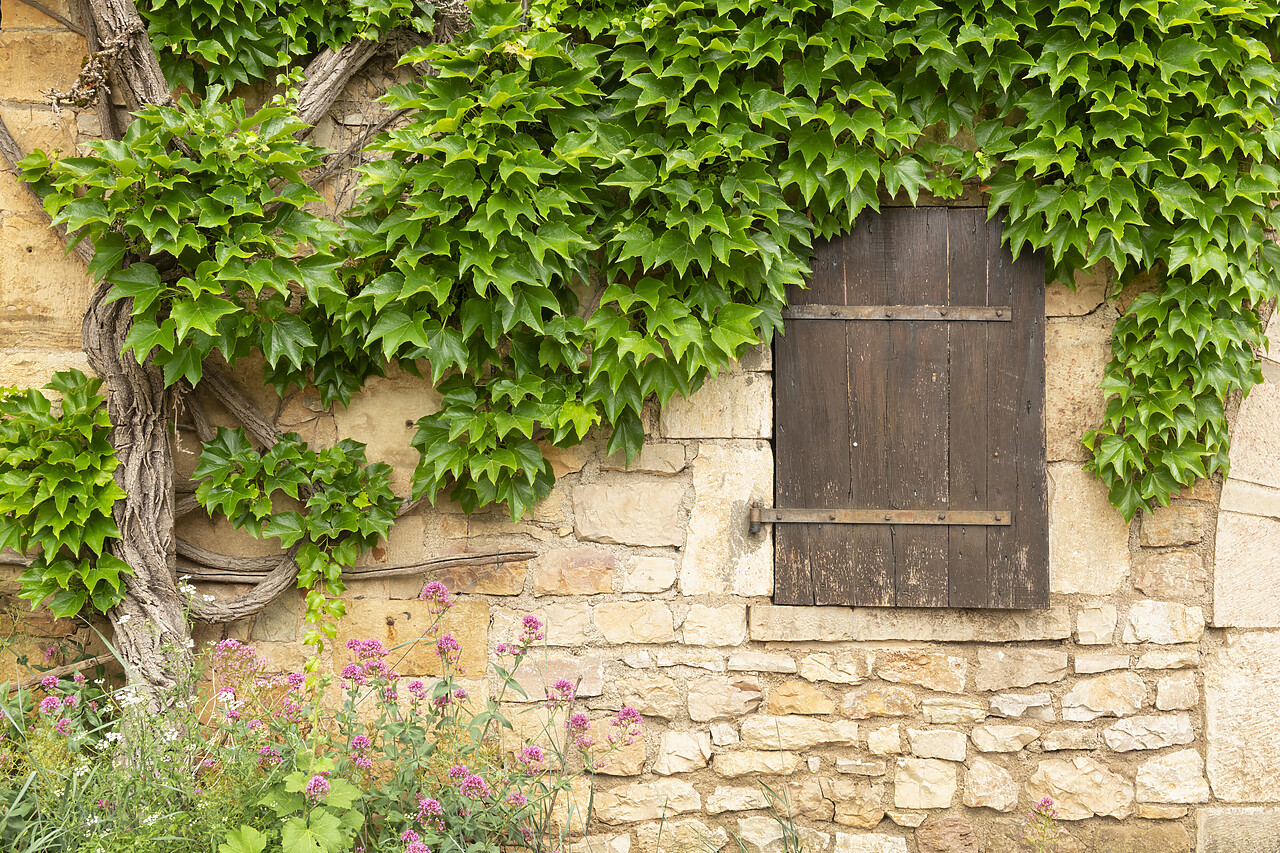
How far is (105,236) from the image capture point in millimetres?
2352

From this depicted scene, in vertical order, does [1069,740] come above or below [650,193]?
below

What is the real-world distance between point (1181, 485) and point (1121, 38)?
1422 millimetres

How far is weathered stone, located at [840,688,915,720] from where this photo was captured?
2.61m

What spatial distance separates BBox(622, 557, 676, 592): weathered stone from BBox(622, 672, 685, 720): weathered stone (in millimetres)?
299

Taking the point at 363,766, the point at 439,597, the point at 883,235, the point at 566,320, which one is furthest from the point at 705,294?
the point at 363,766

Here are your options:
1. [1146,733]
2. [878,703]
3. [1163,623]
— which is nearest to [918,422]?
[878,703]

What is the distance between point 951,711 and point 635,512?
1.21 m

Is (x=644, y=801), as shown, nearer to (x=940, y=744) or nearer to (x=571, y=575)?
(x=571, y=575)

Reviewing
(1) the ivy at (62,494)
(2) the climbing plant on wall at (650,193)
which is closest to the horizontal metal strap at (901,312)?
(2) the climbing plant on wall at (650,193)

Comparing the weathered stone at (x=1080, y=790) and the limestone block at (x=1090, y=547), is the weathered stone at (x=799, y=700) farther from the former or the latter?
the limestone block at (x=1090, y=547)

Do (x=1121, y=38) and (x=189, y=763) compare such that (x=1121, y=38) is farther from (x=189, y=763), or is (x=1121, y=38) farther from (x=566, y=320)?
(x=189, y=763)

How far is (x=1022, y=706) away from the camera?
8.52 ft

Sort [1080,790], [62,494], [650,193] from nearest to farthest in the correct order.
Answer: [62,494] < [650,193] < [1080,790]

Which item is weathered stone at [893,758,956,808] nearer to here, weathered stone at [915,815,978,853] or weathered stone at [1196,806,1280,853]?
weathered stone at [915,815,978,853]
